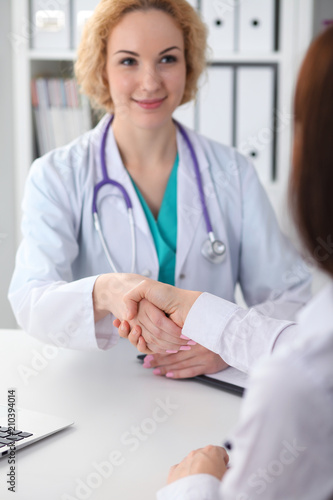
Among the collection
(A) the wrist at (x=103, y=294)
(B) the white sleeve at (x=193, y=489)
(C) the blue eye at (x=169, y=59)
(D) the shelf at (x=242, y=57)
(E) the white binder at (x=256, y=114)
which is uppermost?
(D) the shelf at (x=242, y=57)

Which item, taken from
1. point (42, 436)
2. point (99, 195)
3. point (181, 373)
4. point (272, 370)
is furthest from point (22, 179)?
point (272, 370)

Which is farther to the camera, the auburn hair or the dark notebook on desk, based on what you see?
the dark notebook on desk

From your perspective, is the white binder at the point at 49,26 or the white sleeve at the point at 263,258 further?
the white binder at the point at 49,26

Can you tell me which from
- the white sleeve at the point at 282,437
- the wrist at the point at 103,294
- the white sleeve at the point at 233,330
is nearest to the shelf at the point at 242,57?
the wrist at the point at 103,294

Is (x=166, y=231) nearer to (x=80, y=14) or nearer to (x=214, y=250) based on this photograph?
(x=214, y=250)

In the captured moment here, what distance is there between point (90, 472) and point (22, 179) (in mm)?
1669

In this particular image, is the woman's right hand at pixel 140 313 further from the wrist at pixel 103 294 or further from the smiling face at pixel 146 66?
the smiling face at pixel 146 66

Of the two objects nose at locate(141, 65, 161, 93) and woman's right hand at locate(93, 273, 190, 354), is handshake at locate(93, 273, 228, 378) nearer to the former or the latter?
woman's right hand at locate(93, 273, 190, 354)

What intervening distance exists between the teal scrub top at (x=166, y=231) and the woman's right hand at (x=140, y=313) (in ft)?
0.95

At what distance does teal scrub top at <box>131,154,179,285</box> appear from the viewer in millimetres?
1452

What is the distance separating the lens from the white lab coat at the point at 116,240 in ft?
4.01

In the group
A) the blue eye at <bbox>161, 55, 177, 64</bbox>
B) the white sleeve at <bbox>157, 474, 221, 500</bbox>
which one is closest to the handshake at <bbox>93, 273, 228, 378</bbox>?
the white sleeve at <bbox>157, 474, 221, 500</bbox>

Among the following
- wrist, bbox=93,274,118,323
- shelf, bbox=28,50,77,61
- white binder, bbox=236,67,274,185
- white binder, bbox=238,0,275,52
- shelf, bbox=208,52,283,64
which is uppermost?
Answer: white binder, bbox=238,0,275,52

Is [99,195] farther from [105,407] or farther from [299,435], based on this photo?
[299,435]
